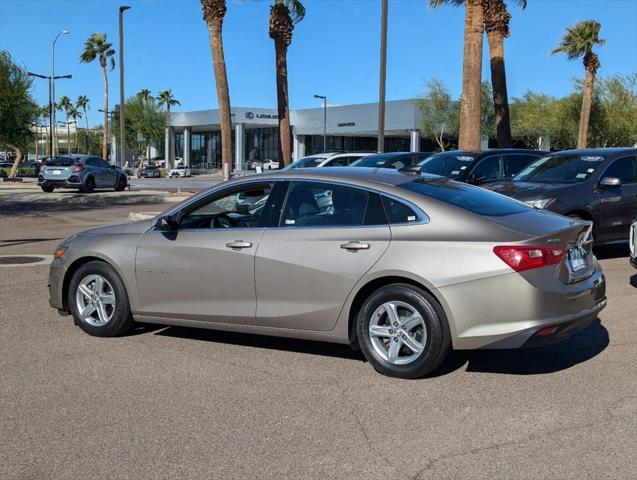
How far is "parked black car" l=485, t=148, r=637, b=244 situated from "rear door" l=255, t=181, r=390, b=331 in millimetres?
5442

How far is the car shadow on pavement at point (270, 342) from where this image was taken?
6109 mm

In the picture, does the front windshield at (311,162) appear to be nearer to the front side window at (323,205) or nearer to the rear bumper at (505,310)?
the front side window at (323,205)

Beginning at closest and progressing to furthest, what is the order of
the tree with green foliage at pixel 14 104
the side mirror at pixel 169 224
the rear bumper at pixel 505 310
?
the rear bumper at pixel 505 310, the side mirror at pixel 169 224, the tree with green foliage at pixel 14 104

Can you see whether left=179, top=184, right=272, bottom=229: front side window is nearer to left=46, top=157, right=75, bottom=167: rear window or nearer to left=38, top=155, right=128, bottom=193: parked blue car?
left=38, top=155, right=128, bottom=193: parked blue car

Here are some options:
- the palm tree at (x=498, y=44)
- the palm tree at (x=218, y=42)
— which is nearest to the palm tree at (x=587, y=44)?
the palm tree at (x=498, y=44)

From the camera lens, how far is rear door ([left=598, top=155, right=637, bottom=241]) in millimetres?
10797

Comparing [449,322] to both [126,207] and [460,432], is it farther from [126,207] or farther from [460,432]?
[126,207]

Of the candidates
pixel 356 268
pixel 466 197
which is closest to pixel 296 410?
pixel 356 268

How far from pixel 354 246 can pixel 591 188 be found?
22.1 feet

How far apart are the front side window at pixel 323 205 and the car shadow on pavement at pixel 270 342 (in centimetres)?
118

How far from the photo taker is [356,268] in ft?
17.5

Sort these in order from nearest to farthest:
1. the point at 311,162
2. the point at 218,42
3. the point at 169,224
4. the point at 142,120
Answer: the point at 169,224 < the point at 311,162 < the point at 218,42 < the point at 142,120

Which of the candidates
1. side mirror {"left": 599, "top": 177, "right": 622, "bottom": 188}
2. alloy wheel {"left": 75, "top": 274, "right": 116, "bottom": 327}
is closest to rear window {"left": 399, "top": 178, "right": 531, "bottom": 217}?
alloy wheel {"left": 75, "top": 274, "right": 116, "bottom": 327}

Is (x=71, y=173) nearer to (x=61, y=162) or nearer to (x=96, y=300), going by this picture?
(x=61, y=162)
